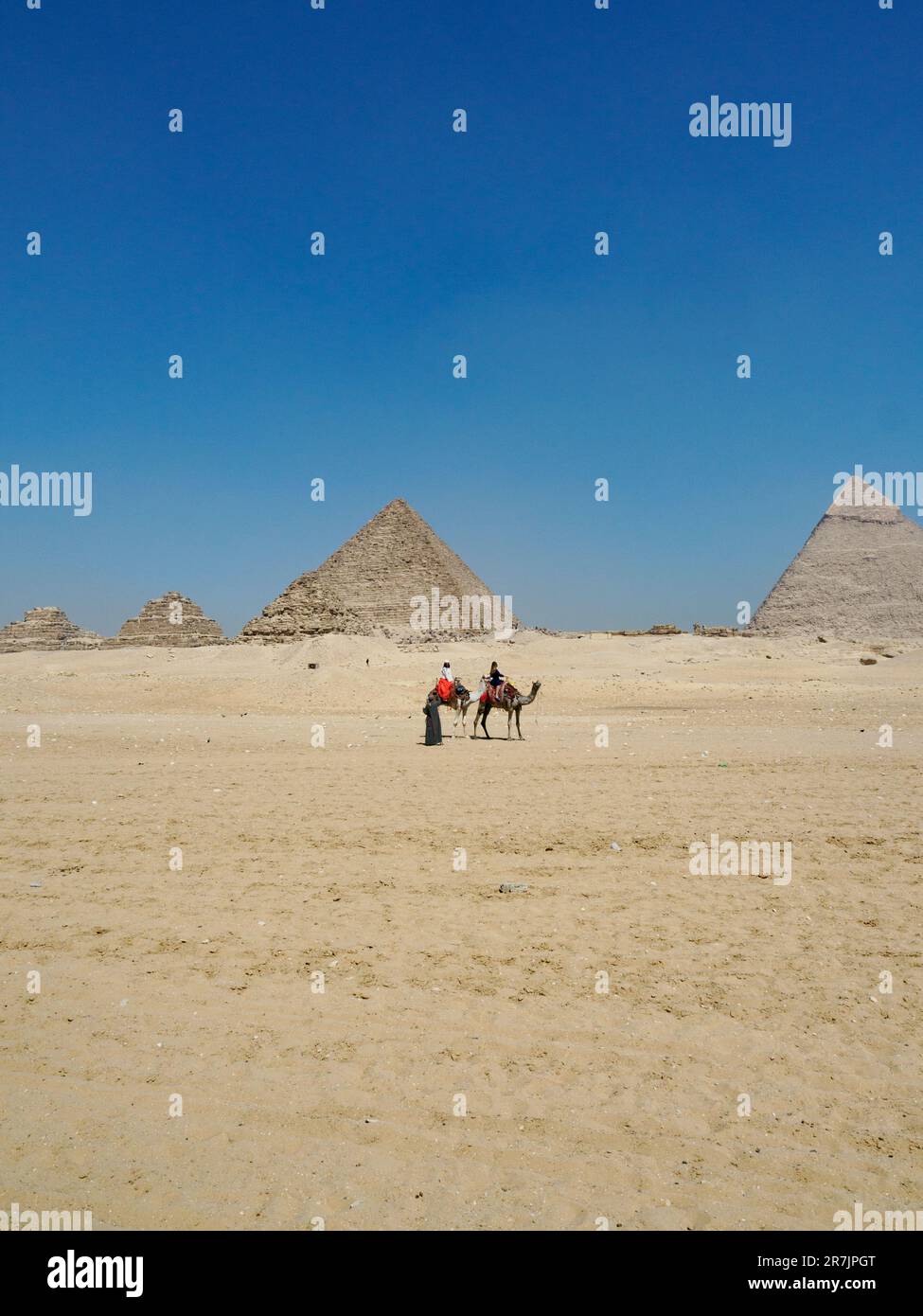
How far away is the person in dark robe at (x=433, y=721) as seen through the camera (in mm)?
16938

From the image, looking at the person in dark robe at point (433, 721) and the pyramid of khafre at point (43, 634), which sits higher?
the pyramid of khafre at point (43, 634)

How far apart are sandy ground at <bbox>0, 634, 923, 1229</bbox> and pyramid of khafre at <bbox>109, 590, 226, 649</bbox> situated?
2374 inches

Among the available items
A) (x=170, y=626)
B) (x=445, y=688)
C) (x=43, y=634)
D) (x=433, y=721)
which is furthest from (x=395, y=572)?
(x=433, y=721)

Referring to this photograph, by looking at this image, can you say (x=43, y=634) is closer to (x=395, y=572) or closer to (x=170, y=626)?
(x=170, y=626)

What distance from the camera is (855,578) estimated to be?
3898 inches

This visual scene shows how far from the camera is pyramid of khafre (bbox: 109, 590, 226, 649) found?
228ft

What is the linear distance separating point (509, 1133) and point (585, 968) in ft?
5.73

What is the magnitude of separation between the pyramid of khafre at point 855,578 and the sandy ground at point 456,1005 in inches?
3665

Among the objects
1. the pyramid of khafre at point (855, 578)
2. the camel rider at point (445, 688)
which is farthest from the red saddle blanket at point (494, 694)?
the pyramid of khafre at point (855, 578)

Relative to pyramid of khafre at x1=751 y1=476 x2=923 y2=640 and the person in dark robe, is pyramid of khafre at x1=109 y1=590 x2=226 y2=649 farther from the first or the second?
pyramid of khafre at x1=751 y1=476 x2=923 y2=640

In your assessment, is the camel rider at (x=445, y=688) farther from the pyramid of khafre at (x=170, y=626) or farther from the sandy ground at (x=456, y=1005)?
the pyramid of khafre at (x=170, y=626)

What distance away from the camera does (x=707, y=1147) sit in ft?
11.2
